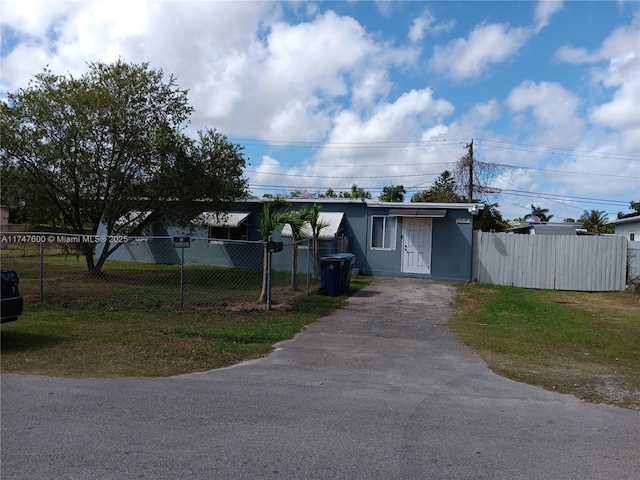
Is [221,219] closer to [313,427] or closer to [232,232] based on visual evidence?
[232,232]

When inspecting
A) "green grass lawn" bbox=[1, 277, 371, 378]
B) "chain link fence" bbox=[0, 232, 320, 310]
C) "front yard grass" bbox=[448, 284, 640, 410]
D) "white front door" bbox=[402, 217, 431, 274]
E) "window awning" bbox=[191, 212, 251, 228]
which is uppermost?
"window awning" bbox=[191, 212, 251, 228]

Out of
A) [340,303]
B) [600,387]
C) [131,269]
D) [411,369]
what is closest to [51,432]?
[411,369]

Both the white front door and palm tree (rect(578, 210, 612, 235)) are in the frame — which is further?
palm tree (rect(578, 210, 612, 235))

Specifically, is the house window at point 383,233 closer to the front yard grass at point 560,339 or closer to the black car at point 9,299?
the front yard grass at point 560,339

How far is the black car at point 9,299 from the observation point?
740 centimetres

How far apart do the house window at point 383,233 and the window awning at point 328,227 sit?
1.32m

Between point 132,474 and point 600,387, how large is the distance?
5.39 meters

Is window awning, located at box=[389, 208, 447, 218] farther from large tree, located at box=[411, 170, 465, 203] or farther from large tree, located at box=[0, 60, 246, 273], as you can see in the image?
large tree, located at box=[411, 170, 465, 203]

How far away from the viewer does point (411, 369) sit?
22.7 ft

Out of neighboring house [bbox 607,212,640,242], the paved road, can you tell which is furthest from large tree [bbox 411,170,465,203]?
the paved road

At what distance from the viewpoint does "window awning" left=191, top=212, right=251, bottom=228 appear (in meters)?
18.4

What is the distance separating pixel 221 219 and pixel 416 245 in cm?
→ 723

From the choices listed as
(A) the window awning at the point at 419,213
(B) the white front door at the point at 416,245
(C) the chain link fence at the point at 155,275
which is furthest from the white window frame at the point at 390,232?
(C) the chain link fence at the point at 155,275

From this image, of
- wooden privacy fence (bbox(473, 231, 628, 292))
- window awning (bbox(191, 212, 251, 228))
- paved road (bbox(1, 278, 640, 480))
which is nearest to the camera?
paved road (bbox(1, 278, 640, 480))
